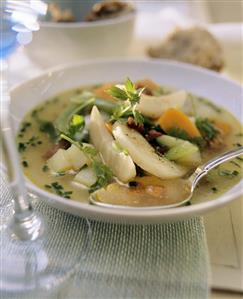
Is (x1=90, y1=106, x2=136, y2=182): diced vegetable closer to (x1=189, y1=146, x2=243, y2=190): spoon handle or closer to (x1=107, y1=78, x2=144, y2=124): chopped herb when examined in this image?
(x1=107, y1=78, x2=144, y2=124): chopped herb

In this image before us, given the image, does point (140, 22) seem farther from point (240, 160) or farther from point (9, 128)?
point (9, 128)

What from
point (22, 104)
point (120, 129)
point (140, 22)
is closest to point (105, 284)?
point (120, 129)

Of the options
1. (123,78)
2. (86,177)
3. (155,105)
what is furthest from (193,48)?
(86,177)

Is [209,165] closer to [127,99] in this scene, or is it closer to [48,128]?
[127,99]

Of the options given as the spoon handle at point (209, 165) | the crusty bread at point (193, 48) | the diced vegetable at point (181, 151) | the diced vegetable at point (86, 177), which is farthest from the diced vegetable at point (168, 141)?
the crusty bread at point (193, 48)

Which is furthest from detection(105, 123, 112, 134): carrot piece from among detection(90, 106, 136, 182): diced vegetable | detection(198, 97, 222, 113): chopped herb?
detection(198, 97, 222, 113): chopped herb
